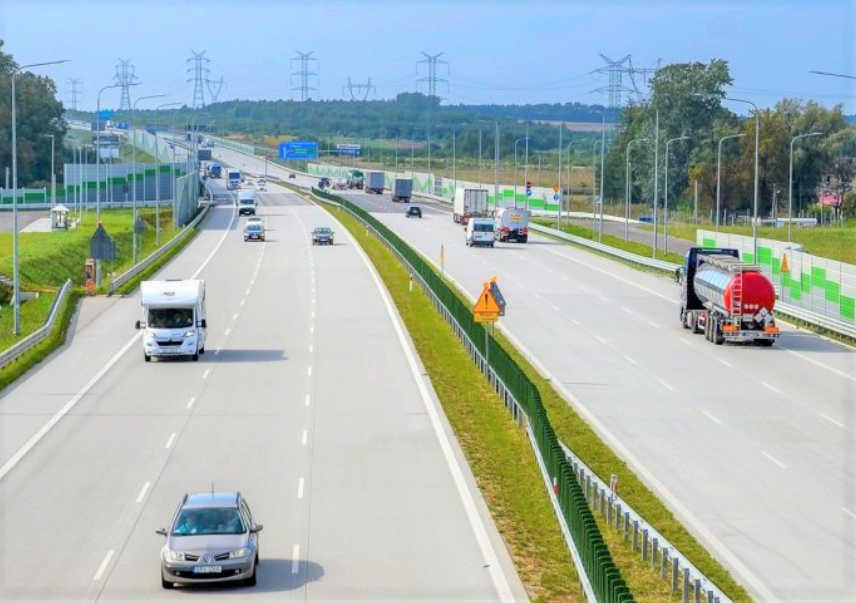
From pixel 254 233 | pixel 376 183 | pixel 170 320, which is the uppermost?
pixel 376 183

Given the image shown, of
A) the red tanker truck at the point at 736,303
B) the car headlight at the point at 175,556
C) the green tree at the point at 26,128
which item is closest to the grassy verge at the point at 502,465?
the car headlight at the point at 175,556

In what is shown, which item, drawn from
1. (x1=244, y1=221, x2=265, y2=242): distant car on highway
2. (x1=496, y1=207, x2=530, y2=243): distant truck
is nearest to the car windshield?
(x1=244, y1=221, x2=265, y2=242): distant car on highway

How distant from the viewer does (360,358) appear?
152 ft

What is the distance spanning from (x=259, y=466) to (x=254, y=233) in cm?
6711

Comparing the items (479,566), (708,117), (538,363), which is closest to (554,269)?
(538,363)

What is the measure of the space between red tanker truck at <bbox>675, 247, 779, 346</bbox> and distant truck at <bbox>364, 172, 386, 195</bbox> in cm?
12809

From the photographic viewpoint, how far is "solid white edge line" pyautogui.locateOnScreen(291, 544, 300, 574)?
22391 millimetres

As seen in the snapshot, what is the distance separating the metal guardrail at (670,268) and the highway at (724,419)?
3.09ft

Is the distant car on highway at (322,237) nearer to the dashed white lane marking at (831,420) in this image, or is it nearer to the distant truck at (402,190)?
the dashed white lane marking at (831,420)

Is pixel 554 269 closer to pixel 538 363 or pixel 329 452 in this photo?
pixel 538 363

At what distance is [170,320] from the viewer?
4512 centimetres

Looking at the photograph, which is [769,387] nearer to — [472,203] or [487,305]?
[487,305]

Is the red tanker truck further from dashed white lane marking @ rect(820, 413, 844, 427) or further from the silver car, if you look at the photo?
the silver car

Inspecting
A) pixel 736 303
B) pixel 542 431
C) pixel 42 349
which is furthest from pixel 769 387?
pixel 42 349
